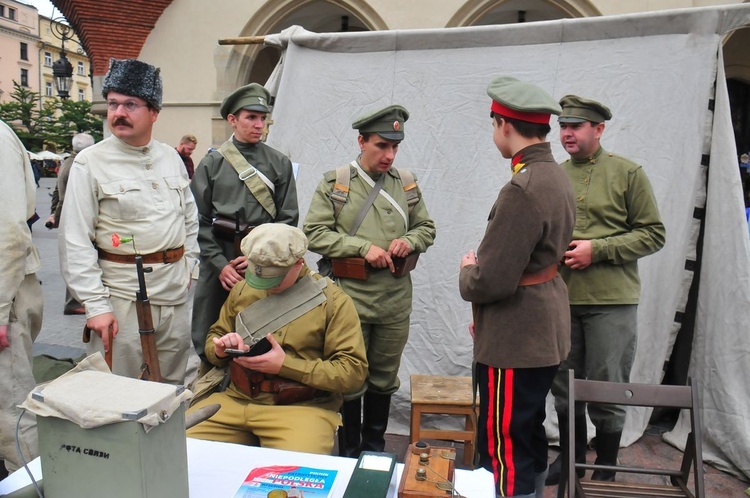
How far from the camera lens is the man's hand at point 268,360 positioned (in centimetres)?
209

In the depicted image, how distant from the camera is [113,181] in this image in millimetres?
2557

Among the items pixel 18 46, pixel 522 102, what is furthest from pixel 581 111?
pixel 18 46

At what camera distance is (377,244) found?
303 cm

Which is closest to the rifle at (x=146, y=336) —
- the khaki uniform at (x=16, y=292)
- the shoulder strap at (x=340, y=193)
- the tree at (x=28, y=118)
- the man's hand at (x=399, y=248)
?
the khaki uniform at (x=16, y=292)

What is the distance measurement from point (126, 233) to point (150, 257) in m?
0.14

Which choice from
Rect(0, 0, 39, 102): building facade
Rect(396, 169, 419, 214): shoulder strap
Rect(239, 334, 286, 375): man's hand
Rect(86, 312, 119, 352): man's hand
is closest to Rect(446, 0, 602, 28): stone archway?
Rect(396, 169, 419, 214): shoulder strap

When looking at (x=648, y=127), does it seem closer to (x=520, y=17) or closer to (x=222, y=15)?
(x=520, y=17)

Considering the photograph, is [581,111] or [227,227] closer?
[581,111]

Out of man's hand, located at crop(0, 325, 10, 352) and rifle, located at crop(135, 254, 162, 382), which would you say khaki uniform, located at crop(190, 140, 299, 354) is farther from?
man's hand, located at crop(0, 325, 10, 352)

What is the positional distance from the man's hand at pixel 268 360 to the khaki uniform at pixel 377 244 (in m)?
0.89

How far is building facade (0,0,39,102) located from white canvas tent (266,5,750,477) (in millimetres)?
61112

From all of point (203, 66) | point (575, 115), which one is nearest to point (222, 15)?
point (203, 66)

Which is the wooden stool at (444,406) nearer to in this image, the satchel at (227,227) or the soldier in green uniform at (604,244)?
the soldier in green uniform at (604,244)

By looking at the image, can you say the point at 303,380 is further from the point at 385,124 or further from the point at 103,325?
the point at 385,124
